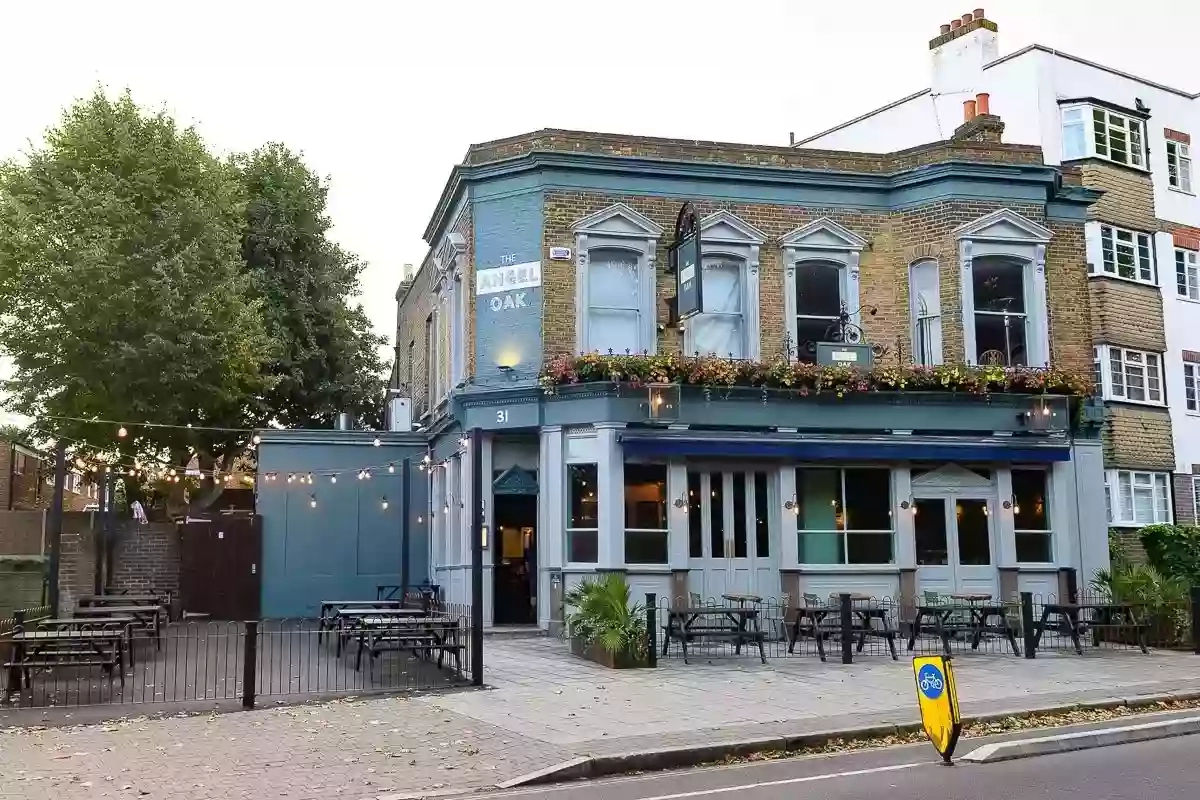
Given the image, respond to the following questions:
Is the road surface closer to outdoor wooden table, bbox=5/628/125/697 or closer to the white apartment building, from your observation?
outdoor wooden table, bbox=5/628/125/697

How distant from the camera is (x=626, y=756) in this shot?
30.2ft

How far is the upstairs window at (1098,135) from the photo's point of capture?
1045 inches

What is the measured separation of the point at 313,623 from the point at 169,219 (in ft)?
35.5

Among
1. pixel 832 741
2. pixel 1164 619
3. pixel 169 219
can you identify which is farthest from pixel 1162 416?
pixel 169 219

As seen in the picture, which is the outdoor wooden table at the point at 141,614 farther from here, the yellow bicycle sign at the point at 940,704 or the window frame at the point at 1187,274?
the window frame at the point at 1187,274

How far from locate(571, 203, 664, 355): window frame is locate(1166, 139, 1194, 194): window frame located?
1699 cm

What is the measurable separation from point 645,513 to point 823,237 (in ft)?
20.5

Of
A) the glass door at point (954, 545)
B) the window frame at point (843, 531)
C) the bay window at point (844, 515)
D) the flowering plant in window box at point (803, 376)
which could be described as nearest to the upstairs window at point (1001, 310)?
the flowering plant in window box at point (803, 376)

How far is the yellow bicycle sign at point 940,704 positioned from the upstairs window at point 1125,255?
19528mm

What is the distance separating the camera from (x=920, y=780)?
8.38 metres

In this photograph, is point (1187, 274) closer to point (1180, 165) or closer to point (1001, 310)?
point (1180, 165)

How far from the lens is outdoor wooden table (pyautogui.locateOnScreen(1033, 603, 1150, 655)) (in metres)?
16.7

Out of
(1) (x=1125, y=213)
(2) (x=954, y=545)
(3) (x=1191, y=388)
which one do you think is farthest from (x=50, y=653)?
(3) (x=1191, y=388)

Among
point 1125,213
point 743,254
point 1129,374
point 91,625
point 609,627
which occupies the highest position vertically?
point 1125,213
